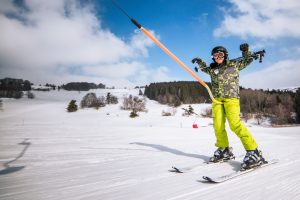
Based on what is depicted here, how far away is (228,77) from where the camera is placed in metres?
4.76

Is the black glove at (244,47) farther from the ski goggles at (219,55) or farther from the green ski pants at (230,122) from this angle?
the green ski pants at (230,122)

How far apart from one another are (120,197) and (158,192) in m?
0.47

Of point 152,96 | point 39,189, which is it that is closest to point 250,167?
point 39,189

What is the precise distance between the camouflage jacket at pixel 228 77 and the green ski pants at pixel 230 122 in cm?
14

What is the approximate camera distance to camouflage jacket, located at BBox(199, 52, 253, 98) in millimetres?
4668

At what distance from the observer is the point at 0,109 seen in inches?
3602

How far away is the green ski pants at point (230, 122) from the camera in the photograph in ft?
13.9

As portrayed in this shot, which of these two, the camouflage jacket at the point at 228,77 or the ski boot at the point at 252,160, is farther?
the camouflage jacket at the point at 228,77

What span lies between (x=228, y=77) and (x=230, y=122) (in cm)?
96

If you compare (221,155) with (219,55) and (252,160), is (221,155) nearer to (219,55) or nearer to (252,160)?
(252,160)

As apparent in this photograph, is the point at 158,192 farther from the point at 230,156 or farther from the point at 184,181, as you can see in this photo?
the point at 230,156

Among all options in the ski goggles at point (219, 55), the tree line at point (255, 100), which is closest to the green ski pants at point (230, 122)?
the ski goggles at point (219, 55)

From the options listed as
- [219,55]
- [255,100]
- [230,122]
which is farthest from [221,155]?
[255,100]

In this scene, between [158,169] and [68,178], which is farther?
[158,169]
